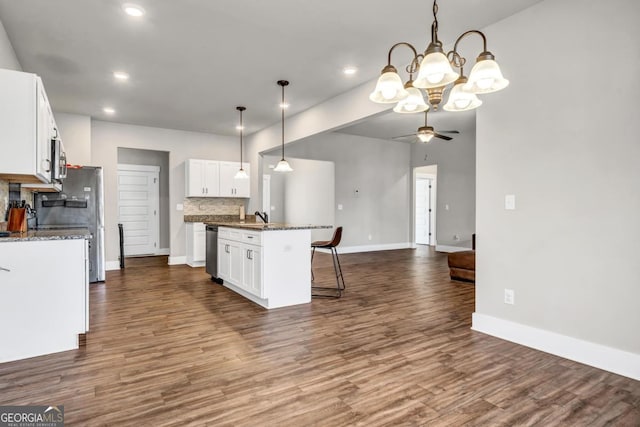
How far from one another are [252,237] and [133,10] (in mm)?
2356

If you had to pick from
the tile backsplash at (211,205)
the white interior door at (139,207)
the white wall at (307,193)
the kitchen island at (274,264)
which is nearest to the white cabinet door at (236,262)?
the kitchen island at (274,264)

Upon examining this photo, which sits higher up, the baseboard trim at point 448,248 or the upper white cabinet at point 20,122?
the upper white cabinet at point 20,122

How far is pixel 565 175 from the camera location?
2.66 metres

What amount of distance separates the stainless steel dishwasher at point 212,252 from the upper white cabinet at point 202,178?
74.8 inches

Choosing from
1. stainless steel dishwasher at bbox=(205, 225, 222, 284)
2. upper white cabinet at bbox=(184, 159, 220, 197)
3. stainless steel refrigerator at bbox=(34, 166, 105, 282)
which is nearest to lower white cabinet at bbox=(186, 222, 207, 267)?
upper white cabinet at bbox=(184, 159, 220, 197)

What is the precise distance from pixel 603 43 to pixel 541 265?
1.63 m

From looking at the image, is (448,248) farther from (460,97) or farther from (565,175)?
(460,97)

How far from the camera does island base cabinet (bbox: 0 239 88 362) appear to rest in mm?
2512

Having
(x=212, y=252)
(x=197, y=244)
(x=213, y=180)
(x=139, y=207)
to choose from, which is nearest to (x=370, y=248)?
(x=213, y=180)

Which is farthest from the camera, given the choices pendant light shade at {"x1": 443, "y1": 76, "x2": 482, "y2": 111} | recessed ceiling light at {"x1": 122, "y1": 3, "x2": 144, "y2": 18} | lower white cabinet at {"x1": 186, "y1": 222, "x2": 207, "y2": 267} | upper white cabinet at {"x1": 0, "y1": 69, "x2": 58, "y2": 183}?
lower white cabinet at {"x1": 186, "y1": 222, "x2": 207, "y2": 267}

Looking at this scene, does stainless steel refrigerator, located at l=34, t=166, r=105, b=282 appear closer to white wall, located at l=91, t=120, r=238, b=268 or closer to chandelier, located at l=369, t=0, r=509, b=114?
white wall, located at l=91, t=120, r=238, b=268

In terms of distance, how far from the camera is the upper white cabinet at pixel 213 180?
699cm

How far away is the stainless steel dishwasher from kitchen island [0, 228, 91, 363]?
2366 mm

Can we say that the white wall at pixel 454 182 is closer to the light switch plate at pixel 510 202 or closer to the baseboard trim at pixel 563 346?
the light switch plate at pixel 510 202
